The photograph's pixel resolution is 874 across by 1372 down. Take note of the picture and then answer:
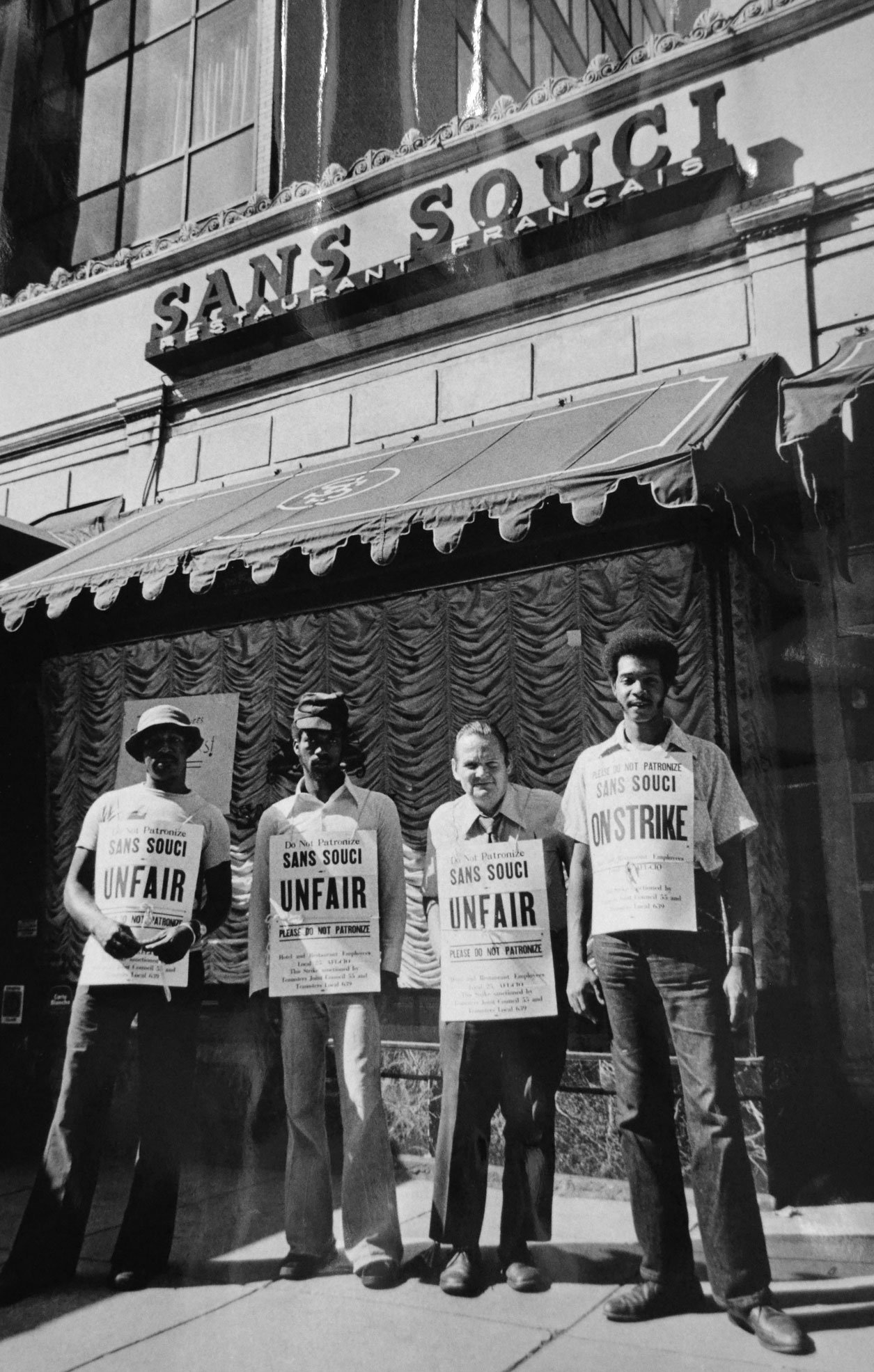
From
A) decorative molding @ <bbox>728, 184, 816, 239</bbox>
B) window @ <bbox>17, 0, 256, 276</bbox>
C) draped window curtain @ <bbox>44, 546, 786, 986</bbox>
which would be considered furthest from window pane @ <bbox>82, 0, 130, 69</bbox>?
decorative molding @ <bbox>728, 184, 816, 239</bbox>

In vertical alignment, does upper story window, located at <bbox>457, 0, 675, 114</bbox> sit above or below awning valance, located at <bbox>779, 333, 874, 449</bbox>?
above

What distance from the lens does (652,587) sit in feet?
16.8

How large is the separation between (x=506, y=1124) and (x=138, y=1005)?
143 cm

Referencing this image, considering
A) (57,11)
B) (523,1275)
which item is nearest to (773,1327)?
(523,1275)

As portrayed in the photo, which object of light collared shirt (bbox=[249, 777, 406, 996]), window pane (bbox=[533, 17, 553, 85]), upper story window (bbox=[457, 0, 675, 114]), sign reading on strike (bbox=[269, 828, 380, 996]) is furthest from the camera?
window pane (bbox=[533, 17, 553, 85])

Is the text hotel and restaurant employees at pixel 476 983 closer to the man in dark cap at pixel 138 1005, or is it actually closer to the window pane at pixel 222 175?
the man in dark cap at pixel 138 1005

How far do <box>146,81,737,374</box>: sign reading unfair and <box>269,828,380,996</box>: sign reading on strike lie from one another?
4.44 m

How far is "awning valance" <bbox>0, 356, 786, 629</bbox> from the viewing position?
4.64m

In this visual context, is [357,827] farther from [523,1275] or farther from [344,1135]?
[523,1275]

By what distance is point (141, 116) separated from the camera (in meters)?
7.80

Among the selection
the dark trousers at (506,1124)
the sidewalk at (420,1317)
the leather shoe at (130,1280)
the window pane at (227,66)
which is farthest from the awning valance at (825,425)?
the window pane at (227,66)

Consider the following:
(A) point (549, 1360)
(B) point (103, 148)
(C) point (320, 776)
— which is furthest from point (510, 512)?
(B) point (103, 148)

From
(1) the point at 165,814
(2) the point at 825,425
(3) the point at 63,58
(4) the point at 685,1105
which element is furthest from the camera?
(3) the point at 63,58

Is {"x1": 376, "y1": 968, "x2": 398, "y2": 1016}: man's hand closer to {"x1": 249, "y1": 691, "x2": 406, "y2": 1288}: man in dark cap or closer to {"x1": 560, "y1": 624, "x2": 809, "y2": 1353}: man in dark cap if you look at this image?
{"x1": 249, "y1": 691, "x2": 406, "y2": 1288}: man in dark cap
